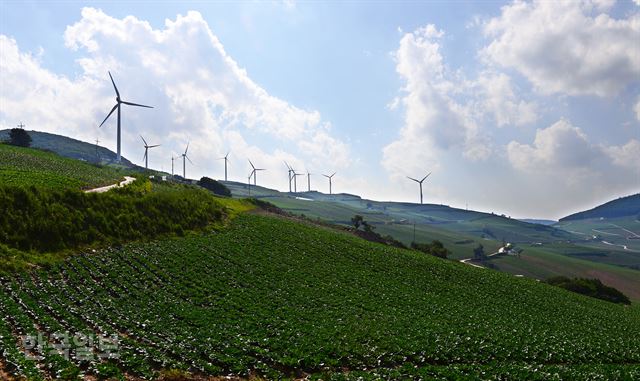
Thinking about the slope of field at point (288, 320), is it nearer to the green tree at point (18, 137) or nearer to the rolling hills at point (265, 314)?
the rolling hills at point (265, 314)

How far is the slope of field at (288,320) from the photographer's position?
1018 inches

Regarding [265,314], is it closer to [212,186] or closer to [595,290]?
[595,290]

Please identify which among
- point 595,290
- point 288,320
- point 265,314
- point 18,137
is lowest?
point 595,290

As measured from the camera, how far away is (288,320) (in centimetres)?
3459

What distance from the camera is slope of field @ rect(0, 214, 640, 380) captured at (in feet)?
84.8

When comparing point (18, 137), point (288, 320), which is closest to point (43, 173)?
point (288, 320)

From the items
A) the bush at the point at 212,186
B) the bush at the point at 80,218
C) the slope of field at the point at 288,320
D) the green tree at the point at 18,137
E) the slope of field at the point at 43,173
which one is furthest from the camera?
the bush at the point at 212,186

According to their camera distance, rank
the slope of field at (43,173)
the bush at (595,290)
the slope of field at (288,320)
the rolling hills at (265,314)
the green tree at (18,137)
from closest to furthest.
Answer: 1. the rolling hills at (265,314)
2. the slope of field at (288,320)
3. the slope of field at (43,173)
4. the bush at (595,290)
5. the green tree at (18,137)

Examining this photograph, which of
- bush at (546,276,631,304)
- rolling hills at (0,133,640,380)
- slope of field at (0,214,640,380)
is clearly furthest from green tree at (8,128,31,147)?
bush at (546,276,631,304)

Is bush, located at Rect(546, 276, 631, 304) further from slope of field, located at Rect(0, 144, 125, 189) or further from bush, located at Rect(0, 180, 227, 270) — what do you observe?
slope of field, located at Rect(0, 144, 125, 189)

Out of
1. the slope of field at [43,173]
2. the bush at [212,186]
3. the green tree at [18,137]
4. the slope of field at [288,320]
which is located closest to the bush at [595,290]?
the slope of field at [288,320]

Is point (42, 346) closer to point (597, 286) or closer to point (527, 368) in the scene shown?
point (527, 368)

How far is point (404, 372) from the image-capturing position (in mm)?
26328

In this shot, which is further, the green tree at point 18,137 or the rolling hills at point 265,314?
the green tree at point 18,137
